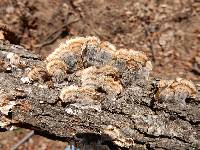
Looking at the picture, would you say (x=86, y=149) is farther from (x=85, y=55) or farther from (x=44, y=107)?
(x=85, y=55)

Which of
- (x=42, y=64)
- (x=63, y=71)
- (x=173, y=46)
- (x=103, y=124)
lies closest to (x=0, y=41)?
(x=42, y=64)

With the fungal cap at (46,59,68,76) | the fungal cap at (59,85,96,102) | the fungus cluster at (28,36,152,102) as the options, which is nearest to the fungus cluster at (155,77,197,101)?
the fungus cluster at (28,36,152,102)

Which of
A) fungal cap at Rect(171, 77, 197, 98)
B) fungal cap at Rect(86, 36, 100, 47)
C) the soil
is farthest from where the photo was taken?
the soil

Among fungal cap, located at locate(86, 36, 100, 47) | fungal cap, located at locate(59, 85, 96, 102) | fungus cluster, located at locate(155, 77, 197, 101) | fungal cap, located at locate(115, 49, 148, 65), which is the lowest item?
fungal cap, located at locate(59, 85, 96, 102)

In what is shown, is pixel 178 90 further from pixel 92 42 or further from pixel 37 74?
pixel 37 74

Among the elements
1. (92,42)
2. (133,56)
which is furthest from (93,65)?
(133,56)

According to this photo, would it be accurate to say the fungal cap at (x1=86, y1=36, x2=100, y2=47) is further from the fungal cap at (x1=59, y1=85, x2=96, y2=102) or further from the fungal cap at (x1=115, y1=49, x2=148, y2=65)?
the fungal cap at (x1=59, y1=85, x2=96, y2=102)

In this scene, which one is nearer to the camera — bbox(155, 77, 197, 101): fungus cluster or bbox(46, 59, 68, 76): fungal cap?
bbox(155, 77, 197, 101): fungus cluster
